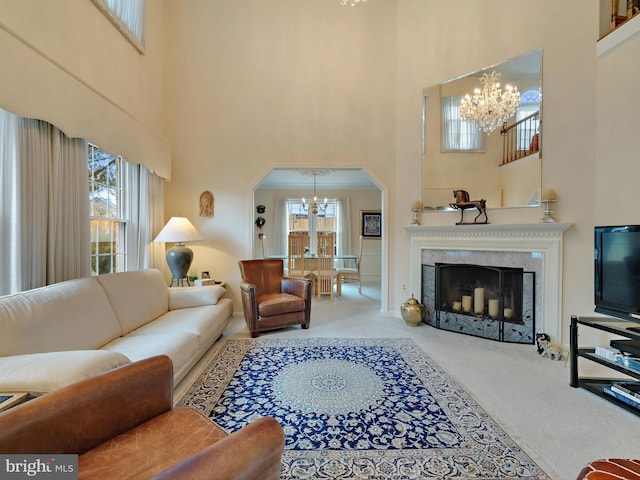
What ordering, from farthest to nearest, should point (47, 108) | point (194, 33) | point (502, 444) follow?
point (194, 33) → point (47, 108) → point (502, 444)

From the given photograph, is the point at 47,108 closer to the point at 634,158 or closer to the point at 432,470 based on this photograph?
the point at 432,470

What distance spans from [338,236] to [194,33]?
5290 millimetres

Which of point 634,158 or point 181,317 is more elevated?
point 634,158

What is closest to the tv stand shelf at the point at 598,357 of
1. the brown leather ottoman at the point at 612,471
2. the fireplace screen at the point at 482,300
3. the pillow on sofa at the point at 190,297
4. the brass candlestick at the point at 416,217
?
the fireplace screen at the point at 482,300

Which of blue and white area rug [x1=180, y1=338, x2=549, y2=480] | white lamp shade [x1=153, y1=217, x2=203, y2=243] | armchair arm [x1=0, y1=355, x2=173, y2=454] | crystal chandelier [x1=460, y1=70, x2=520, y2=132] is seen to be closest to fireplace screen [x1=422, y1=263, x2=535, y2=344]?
blue and white area rug [x1=180, y1=338, x2=549, y2=480]

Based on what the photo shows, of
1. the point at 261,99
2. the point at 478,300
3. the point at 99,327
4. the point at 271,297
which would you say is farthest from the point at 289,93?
the point at 478,300

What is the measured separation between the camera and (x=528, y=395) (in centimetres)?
206

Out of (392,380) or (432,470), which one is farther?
(392,380)

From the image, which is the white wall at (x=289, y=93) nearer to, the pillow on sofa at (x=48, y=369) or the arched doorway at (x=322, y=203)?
the pillow on sofa at (x=48, y=369)

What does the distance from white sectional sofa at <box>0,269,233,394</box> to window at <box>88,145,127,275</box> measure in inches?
23.8

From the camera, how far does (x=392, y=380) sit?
2.26 m

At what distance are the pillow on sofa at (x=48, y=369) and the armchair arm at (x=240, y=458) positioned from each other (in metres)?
0.87

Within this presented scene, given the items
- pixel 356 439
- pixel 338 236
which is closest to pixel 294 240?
pixel 338 236

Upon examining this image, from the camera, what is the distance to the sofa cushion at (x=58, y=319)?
4.91 ft
